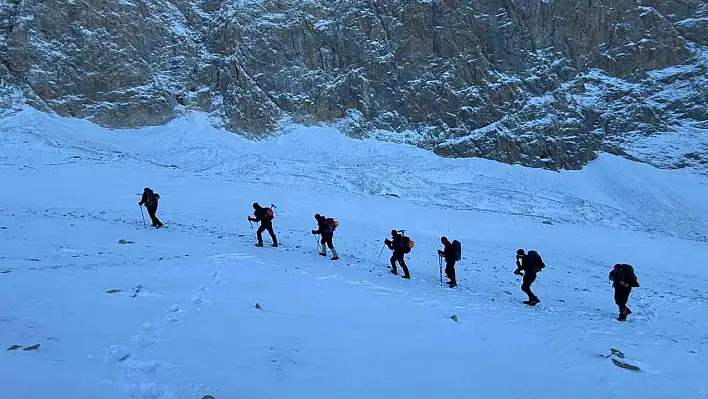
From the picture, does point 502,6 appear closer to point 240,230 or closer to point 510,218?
point 510,218

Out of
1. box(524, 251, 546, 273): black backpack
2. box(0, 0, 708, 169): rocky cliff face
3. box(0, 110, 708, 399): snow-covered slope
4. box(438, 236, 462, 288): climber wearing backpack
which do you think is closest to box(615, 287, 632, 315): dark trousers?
box(0, 110, 708, 399): snow-covered slope

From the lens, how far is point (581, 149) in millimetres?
47719

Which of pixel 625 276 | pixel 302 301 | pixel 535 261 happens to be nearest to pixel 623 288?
pixel 625 276

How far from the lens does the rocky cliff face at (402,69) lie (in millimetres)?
48375

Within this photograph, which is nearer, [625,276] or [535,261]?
[625,276]

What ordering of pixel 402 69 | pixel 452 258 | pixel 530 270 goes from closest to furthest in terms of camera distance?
1. pixel 530 270
2. pixel 452 258
3. pixel 402 69

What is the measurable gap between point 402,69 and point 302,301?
164 ft

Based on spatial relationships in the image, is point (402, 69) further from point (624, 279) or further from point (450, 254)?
point (624, 279)

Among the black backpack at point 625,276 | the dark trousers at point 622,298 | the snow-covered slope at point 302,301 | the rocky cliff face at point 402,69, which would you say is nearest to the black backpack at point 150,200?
the snow-covered slope at point 302,301

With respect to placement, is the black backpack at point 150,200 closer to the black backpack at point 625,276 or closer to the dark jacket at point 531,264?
the dark jacket at point 531,264

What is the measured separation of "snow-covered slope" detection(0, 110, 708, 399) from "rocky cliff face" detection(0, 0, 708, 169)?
68.5 feet

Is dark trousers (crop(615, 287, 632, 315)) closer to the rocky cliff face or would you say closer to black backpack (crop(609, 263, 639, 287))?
black backpack (crop(609, 263, 639, 287))

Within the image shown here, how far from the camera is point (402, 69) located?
54906 millimetres

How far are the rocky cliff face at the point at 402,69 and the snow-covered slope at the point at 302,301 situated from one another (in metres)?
20.9
